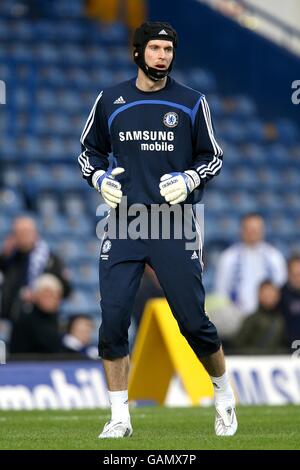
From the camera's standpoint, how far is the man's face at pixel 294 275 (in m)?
15.7

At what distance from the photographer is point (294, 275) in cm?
1577

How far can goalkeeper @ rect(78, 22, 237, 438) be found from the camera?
27.4ft

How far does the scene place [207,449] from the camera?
7559 mm

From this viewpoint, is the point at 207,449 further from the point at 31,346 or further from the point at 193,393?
the point at 31,346

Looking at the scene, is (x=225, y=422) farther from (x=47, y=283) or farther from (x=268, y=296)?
(x=268, y=296)

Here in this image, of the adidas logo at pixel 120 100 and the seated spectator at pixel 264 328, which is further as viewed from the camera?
the seated spectator at pixel 264 328

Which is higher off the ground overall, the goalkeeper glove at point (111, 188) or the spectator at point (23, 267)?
the goalkeeper glove at point (111, 188)

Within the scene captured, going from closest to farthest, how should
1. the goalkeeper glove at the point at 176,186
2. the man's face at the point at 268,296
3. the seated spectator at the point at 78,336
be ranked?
the goalkeeper glove at the point at 176,186 → the seated spectator at the point at 78,336 → the man's face at the point at 268,296

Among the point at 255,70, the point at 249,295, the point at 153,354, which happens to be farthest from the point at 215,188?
the point at 153,354

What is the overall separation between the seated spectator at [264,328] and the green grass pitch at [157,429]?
108 inches

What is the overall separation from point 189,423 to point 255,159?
13.4 meters

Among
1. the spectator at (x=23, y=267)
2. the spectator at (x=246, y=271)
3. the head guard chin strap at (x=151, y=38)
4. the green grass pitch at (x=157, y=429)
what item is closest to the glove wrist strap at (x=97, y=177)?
the head guard chin strap at (x=151, y=38)

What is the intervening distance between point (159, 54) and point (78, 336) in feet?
22.0

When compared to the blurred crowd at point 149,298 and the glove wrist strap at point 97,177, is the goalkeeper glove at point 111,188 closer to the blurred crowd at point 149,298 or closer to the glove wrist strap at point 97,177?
the glove wrist strap at point 97,177
